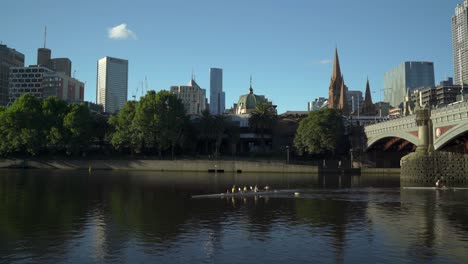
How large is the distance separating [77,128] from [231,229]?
10033cm

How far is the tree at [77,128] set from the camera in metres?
121

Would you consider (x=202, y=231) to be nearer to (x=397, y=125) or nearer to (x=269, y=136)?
(x=397, y=125)

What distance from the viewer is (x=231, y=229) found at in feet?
99.2

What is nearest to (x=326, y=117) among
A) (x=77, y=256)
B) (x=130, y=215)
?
(x=130, y=215)

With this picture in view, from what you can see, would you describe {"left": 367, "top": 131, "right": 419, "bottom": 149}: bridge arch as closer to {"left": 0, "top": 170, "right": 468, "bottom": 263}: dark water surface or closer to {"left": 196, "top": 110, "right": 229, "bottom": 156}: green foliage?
{"left": 0, "top": 170, "right": 468, "bottom": 263}: dark water surface

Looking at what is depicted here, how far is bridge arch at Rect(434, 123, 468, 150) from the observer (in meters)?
65.2

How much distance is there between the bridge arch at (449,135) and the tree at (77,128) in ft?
293

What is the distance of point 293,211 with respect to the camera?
39062 millimetres

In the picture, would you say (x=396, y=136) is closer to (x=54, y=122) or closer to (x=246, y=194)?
(x=246, y=194)

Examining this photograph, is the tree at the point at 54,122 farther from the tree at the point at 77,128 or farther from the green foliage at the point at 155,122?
the green foliage at the point at 155,122

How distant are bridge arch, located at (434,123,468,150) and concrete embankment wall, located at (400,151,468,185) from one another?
2.31 meters

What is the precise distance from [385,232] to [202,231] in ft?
39.9

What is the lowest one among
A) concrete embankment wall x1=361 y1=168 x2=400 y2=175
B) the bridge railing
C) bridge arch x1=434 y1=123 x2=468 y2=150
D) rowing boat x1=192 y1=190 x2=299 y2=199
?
rowing boat x1=192 y1=190 x2=299 y2=199

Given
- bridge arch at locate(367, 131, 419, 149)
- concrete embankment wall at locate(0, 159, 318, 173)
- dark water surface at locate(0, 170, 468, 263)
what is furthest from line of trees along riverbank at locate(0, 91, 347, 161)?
dark water surface at locate(0, 170, 468, 263)
